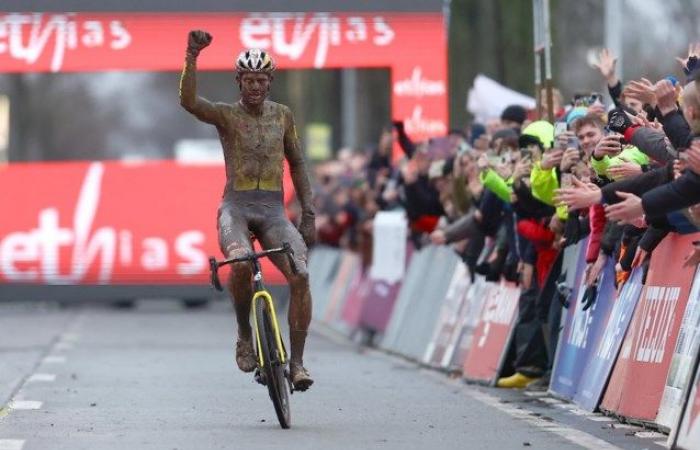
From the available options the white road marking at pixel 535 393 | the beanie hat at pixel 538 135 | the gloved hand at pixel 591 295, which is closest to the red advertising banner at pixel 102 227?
the beanie hat at pixel 538 135

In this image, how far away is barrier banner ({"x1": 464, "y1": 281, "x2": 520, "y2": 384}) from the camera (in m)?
16.8

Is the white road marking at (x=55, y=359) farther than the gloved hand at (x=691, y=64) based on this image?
Yes

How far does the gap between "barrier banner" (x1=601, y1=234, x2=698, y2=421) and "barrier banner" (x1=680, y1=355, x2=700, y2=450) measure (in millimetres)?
1811

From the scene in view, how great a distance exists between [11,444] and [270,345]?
5.83 feet

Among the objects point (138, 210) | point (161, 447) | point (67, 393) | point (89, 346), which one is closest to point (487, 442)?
point (161, 447)

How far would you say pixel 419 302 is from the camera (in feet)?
71.6

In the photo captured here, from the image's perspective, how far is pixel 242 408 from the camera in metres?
14.3

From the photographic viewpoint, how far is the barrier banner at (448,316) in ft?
63.3

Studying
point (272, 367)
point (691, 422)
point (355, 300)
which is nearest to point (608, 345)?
point (272, 367)

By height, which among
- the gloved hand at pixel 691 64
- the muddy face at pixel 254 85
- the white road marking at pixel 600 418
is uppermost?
the gloved hand at pixel 691 64

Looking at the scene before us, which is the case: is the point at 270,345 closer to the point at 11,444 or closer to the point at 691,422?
the point at 11,444

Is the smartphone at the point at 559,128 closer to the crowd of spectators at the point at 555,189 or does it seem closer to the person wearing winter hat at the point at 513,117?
the crowd of spectators at the point at 555,189

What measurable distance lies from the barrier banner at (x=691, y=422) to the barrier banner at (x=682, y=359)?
3.51 ft

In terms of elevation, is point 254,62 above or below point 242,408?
above
